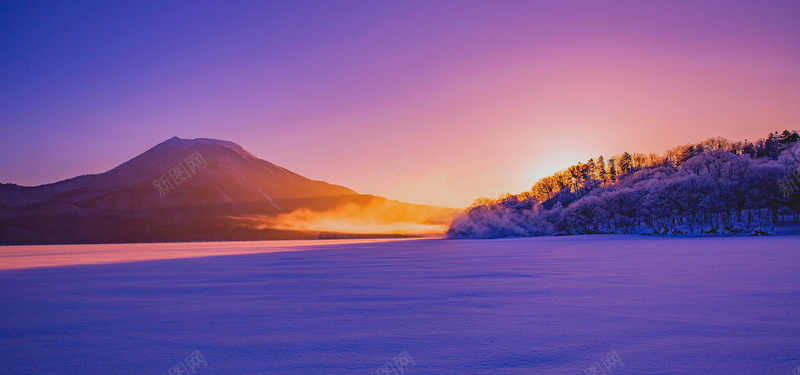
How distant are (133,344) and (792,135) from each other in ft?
496

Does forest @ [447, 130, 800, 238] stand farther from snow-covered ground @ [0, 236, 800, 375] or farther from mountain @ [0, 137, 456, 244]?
mountain @ [0, 137, 456, 244]

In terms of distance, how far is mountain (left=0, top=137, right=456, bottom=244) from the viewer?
Answer: 119m

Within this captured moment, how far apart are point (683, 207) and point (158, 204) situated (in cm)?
16834

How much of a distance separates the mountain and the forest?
8257 centimetres

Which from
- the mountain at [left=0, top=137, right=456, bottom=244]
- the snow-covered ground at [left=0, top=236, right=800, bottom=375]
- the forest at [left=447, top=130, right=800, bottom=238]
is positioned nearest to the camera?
Answer: the snow-covered ground at [left=0, top=236, right=800, bottom=375]

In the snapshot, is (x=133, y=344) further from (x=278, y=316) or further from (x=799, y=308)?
(x=799, y=308)

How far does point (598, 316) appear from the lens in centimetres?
661

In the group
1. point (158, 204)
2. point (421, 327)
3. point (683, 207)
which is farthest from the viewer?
point (158, 204)

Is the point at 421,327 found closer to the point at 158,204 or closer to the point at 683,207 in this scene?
the point at 683,207

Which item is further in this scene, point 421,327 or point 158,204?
point 158,204

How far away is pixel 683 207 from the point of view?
53625mm

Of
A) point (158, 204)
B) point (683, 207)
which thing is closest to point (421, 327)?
point (683, 207)

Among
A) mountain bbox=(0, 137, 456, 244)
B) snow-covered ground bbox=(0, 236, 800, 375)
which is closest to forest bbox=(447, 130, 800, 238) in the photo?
snow-covered ground bbox=(0, 236, 800, 375)

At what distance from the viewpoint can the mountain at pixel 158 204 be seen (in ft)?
391
